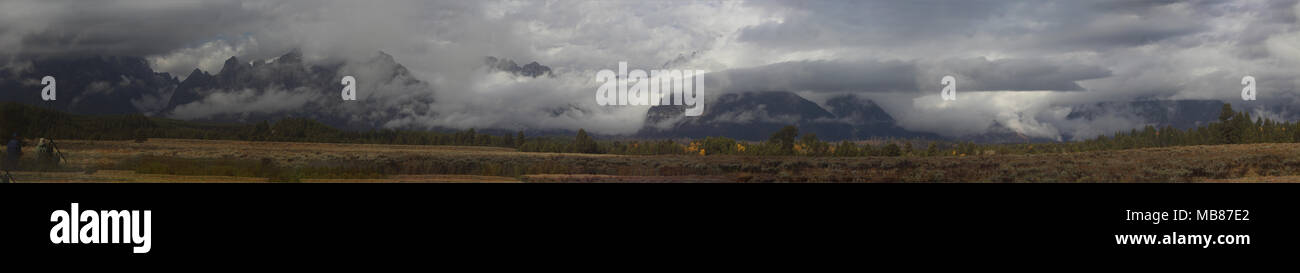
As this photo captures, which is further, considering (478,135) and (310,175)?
(478,135)

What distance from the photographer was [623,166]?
46.5 metres

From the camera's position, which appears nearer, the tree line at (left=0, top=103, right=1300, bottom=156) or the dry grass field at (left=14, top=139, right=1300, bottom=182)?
the dry grass field at (left=14, top=139, right=1300, bottom=182)

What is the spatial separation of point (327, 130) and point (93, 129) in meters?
16.2

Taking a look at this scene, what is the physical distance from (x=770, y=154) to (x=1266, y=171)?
27799 millimetres

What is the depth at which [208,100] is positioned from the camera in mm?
92875

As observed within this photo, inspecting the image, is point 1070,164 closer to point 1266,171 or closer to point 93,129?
point 1266,171

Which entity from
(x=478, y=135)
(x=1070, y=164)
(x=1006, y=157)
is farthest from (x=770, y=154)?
(x=478, y=135)

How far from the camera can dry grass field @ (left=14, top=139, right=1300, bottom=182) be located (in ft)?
132

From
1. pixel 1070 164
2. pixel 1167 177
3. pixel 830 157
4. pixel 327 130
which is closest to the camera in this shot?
pixel 1167 177

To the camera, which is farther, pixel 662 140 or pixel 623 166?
pixel 662 140

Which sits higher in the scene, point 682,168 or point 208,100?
point 208,100

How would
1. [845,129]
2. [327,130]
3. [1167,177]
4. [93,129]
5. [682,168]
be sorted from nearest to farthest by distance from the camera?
1. [1167,177]
2. [682,168]
3. [93,129]
4. [327,130]
5. [845,129]

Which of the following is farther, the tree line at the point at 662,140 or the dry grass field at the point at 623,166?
the tree line at the point at 662,140

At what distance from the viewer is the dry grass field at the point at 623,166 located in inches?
1585
